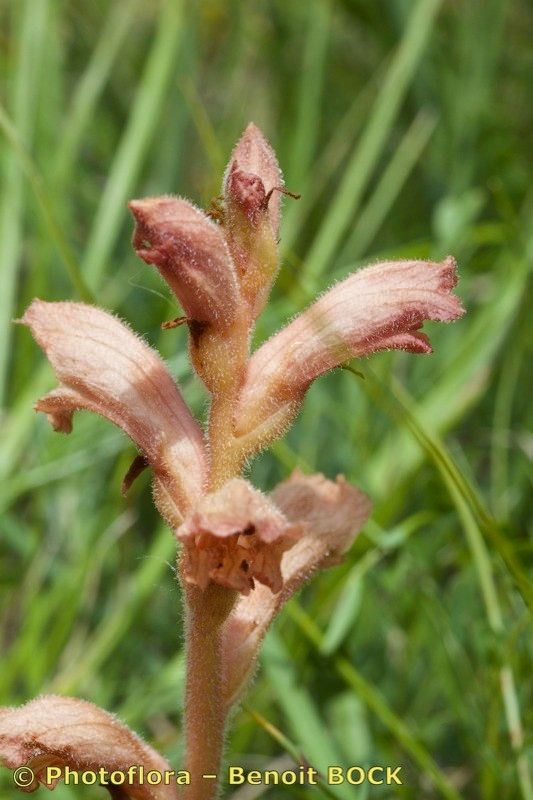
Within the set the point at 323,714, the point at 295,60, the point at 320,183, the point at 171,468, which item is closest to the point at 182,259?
the point at 171,468

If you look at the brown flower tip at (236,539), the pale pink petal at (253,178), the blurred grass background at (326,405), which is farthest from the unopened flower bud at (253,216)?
the blurred grass background at (326,405)

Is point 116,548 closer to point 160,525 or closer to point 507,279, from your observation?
point 160,525

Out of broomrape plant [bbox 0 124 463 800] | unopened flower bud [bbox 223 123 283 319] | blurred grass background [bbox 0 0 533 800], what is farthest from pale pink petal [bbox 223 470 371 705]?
unopened flower bud [bbox 223 123 283 319]

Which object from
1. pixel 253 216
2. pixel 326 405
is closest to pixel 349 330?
pixel 253 216

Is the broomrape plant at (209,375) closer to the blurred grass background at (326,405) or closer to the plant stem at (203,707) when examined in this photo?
the plant stem at (203,707)

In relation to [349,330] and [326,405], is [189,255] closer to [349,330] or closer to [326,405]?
[349,330]

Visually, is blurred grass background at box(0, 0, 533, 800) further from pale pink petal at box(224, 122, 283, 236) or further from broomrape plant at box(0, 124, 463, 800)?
pale pink petal at box(224, 122, 283, 236)
